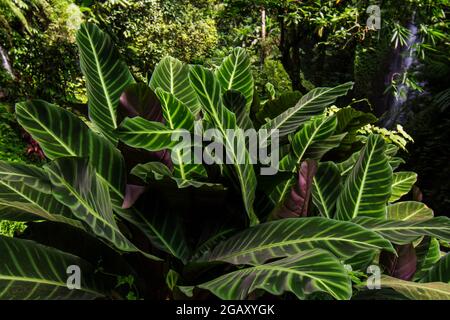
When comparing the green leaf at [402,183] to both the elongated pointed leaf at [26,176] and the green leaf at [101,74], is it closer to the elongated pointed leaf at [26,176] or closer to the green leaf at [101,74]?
the green leaf at [101,74]

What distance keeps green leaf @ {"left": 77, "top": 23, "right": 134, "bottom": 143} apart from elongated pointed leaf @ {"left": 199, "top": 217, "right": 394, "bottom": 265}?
0.46 metres

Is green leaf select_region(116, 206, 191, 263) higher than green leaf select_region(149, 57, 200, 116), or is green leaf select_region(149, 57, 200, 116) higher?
green leaf select_region(149, 57, 200, 116)

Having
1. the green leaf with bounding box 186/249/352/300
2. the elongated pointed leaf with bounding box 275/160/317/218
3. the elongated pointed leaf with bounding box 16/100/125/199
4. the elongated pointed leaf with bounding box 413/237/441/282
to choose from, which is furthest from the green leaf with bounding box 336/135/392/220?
the elongated pointed leaf with bounding box 16/100/125/199

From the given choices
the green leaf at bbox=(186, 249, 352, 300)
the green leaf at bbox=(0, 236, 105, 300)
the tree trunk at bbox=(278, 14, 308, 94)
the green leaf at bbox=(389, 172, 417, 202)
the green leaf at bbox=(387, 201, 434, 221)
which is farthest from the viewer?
the tree trunk at bbox=(278, 14, 308, 94)

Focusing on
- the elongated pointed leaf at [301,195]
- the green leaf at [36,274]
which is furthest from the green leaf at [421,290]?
the green leaf at [36,274]

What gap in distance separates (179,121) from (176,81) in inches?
11.1

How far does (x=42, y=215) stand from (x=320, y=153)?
2.32 feet

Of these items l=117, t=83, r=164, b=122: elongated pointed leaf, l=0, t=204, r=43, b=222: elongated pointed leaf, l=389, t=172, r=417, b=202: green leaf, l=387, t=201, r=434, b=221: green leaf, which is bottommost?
l=387, t=201, r=434, b=221: green leaf

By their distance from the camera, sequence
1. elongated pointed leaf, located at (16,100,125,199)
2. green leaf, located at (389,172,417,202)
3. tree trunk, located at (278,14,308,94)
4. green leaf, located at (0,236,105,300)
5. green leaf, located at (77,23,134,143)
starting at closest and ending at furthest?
green leaf, located at (0,236,105,300), elongated pointed leaf, located at (16,100,125,199), green leaf, located at (77,23,134,143), green leaf, located at (389,172,417,202), tree trunk, located at (278,14,308,94)

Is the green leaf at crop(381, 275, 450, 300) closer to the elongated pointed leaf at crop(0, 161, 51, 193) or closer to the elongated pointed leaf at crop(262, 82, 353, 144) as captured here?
the elongated pointed leaf at crop(262, 82, 353, 144)

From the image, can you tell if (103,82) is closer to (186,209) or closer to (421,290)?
(186,209)

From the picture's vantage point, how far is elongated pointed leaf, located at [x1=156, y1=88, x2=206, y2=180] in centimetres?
102

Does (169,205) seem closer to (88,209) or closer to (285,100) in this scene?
(88,209)

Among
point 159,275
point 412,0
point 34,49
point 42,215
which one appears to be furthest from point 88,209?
point 34,49
